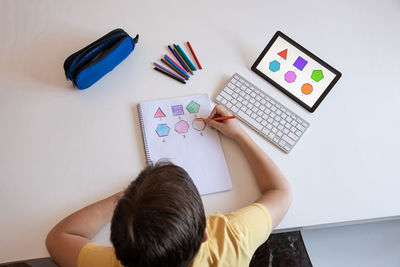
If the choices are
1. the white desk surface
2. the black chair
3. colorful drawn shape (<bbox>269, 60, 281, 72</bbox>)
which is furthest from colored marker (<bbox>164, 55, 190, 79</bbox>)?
the black chair

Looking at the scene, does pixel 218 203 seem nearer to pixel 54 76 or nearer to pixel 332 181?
pixel 332 181

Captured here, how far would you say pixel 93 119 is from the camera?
87cm

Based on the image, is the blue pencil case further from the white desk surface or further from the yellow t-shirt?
the yellow t-shirt

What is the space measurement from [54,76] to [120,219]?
1.79ft

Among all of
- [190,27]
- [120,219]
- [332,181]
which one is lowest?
[120,219]

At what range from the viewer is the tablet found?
959 millimetres

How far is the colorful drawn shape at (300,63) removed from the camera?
98 centimetres

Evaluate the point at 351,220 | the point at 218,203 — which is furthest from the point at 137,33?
the point at 351,220

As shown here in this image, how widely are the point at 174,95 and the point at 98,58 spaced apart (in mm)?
233

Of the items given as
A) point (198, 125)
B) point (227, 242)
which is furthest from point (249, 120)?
point (227, 242)

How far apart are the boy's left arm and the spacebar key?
0.41m

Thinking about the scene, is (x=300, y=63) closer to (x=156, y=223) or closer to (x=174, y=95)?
(x=174, y=95)

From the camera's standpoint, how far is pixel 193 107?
92 cm

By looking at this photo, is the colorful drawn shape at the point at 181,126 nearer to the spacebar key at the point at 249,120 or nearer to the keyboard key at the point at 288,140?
the spacebar key at the point at 249,120
